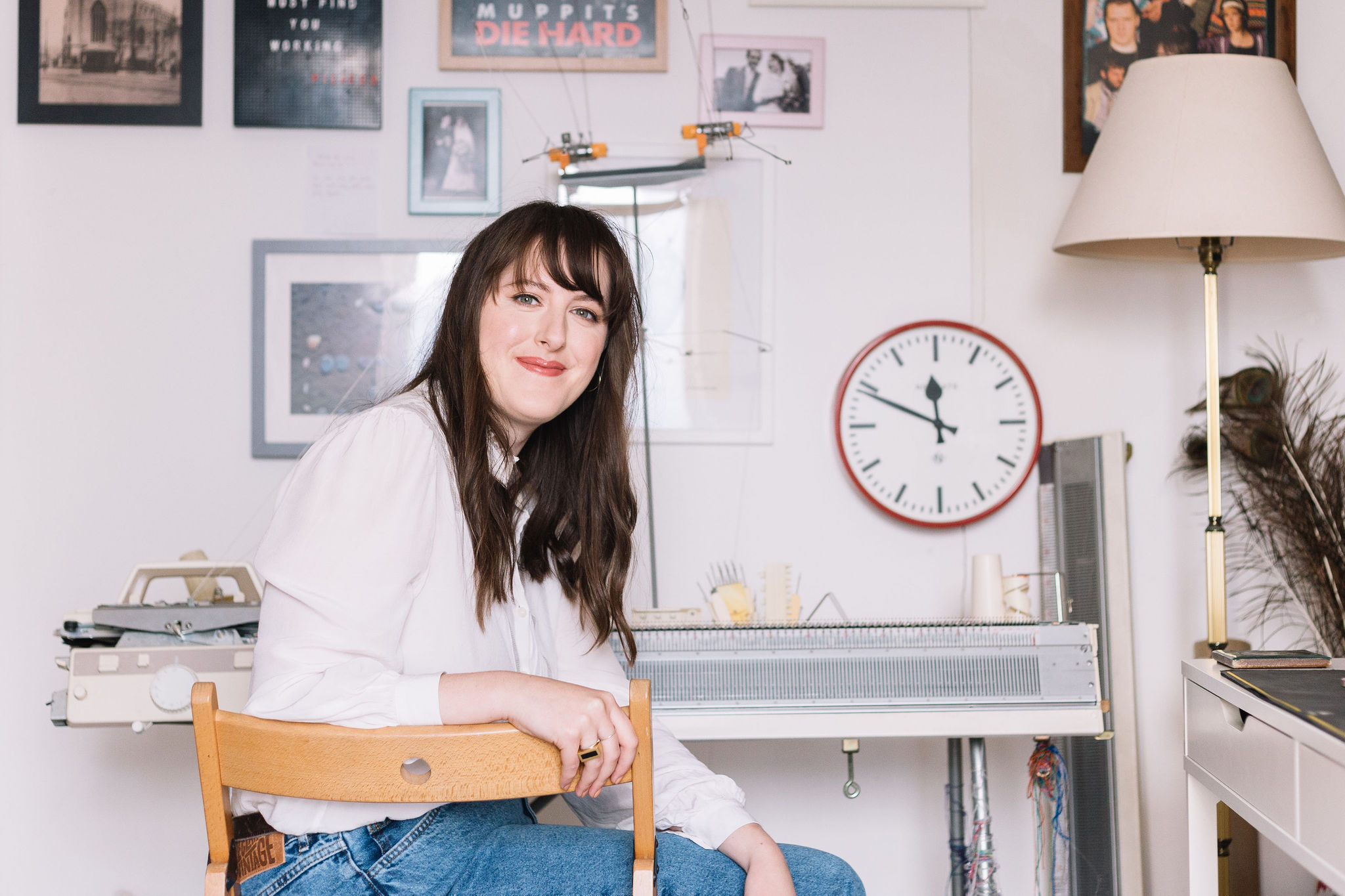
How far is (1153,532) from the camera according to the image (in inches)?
85.9

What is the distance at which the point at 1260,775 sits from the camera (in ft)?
3.98

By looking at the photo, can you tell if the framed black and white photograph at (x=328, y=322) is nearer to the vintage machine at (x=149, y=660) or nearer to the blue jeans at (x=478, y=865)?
the vintage machine at (x=149, y=660)

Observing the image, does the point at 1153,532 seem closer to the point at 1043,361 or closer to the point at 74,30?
the point at 1043,361

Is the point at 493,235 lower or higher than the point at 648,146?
lower

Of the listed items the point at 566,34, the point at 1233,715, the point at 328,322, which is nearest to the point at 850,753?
the point at 1233,715

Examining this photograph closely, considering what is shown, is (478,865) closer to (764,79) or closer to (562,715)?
(562,715)

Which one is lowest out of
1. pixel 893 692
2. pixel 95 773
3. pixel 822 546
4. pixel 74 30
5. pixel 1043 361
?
pixel 95 773

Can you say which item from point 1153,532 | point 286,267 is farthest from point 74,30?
point 1153,532

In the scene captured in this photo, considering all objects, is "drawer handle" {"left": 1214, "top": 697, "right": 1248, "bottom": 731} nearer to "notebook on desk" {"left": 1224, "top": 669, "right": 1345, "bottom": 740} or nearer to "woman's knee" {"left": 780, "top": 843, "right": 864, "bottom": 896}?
"notebook on desk" {"left": 1224, "top": 669, "right": 1345, "bottom": 740}

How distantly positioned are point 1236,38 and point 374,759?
2.15 meters

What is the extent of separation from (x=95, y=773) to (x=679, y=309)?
1433mm

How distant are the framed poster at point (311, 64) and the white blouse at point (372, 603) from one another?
4.02 ft

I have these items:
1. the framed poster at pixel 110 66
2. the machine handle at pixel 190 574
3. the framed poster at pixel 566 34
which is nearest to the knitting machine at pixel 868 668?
the machine handle at pixel 190 574

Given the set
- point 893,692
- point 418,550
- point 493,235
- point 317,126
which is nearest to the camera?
point 418,550
